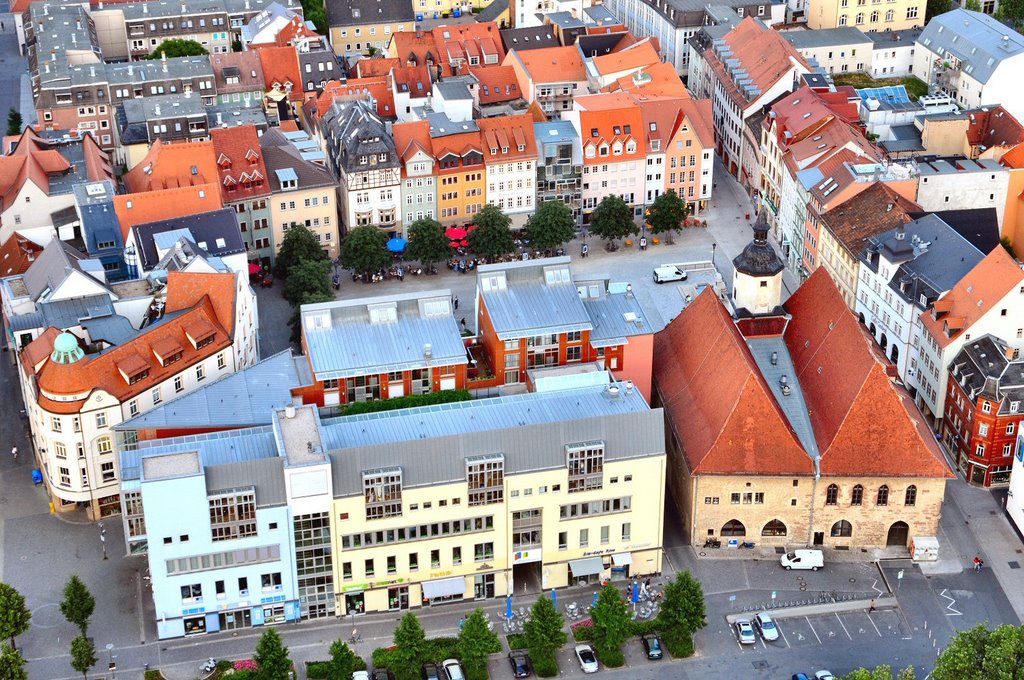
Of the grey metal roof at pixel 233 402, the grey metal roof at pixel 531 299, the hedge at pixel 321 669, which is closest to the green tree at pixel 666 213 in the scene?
the grey metal roof at pixel 531 299

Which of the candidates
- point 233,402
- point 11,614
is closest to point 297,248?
point 233,402

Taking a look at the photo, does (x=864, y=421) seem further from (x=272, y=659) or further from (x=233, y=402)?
(x=233, y=402)

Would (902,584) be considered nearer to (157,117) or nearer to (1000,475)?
(1000,475)

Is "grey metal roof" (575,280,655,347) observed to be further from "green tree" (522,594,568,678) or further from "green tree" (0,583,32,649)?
"green tree" (0,583,32,649)

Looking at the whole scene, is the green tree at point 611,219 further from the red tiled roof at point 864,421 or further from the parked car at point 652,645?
the parked car at point 652,645

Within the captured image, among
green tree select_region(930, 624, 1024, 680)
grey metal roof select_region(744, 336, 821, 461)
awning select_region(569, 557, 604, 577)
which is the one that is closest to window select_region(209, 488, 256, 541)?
awning select_region(569, 557, 604, 577)

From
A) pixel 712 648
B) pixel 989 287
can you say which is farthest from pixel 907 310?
pixel 712 648
